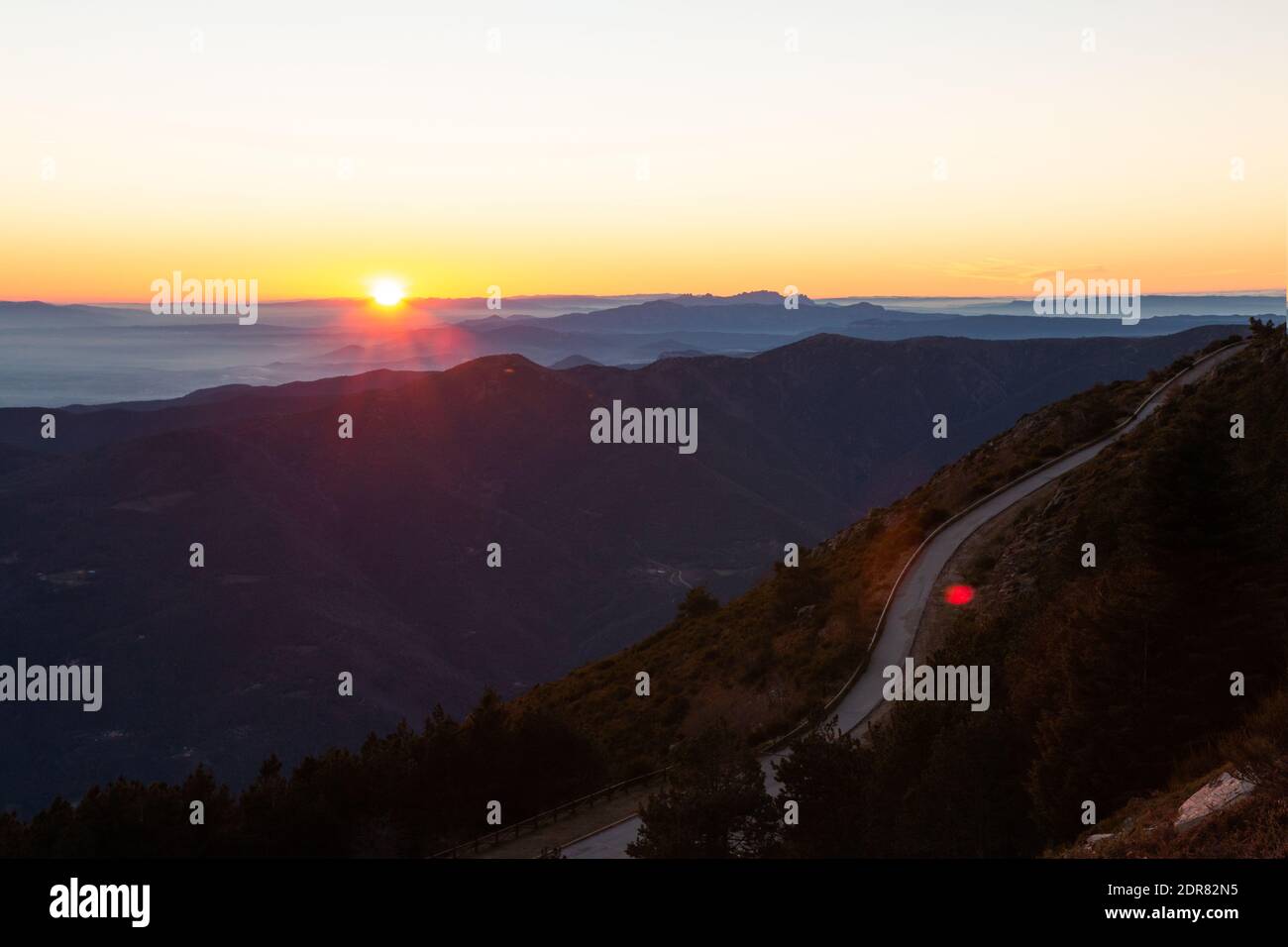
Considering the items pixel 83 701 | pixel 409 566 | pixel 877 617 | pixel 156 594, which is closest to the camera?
pixel 877 617

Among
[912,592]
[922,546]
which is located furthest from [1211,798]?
[922,546]

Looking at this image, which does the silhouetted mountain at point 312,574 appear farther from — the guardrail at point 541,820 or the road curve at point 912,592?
the guardrail at point 541,820

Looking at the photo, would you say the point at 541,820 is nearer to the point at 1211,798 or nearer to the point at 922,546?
the point at 1211,798

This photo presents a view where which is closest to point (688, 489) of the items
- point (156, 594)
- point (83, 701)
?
point (156, 594)

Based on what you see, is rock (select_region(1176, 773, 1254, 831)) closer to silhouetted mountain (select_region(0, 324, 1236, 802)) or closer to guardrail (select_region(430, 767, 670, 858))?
guardrail (select_region(430, 767, 670, 858))

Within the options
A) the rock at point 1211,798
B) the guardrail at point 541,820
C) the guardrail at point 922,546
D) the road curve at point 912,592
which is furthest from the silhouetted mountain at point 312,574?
the rock at point 1211,798
